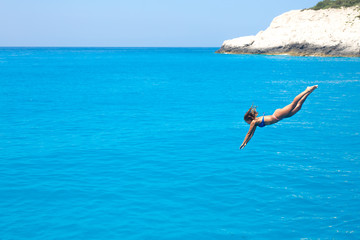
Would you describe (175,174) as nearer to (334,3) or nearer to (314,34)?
(314,34)

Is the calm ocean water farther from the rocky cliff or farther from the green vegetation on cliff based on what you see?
the green vegetation on cliff

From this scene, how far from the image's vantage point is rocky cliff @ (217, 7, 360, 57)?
12927 cm

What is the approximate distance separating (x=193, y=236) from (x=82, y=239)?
4124 millimetres

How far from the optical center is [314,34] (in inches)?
5344

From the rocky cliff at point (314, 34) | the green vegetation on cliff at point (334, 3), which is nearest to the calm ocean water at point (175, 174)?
the rocky cliff at point (314, 34)

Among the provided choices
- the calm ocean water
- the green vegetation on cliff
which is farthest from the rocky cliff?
the calm ocean water

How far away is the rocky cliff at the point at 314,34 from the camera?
424ft

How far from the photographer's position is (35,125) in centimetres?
3256

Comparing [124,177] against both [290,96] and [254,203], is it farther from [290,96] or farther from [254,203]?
[290,96]

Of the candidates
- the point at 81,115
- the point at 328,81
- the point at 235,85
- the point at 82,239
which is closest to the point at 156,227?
the point at 82,239

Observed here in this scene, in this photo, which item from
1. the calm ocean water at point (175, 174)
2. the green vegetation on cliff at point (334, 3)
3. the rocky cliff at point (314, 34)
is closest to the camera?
the calm ocean water at point (175, 174)

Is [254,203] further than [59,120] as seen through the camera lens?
No

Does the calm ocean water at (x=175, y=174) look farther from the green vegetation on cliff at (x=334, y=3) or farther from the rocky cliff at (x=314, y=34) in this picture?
the green vegetation on cliff at (x=334, y=3)

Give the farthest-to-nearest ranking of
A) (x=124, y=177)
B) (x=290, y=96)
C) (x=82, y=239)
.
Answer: (x=290, y=96), (x=124, y=177), (x=82, y=239)
